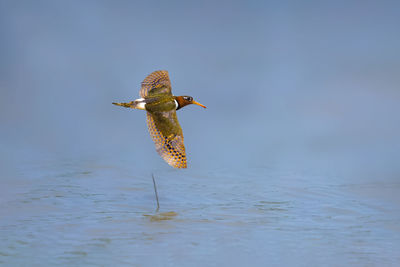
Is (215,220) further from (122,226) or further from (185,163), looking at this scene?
(185,163)

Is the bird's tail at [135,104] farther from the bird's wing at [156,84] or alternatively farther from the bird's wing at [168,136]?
the bird's wing at [156,84]

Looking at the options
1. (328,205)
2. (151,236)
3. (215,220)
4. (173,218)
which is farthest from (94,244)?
(328,205)

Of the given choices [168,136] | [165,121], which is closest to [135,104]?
[165,121]

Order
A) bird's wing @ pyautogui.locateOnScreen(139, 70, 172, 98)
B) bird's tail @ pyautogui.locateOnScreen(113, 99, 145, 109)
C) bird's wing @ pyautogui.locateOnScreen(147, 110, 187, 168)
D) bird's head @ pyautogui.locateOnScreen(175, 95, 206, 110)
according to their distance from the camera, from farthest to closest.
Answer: bird's wing @ pyautogui.locateOnScreen(139, 70, 172, 98)
bird's head @ pyautogui.locateOnScreen(175, 95, 206, 110)
bird's tail @ pyautogui.locateOnScreen(113, 99, 145, 109)
bird's wing @ pyautogui.locateOnScreen(147, 110, 187, 168)

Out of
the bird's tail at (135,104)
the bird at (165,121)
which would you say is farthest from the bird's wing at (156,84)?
the bird's tail at (135,104)

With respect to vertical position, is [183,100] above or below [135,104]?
above

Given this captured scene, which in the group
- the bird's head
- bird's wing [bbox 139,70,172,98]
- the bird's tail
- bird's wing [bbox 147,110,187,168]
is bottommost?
bird's wing [bbox 147,110,187,168]

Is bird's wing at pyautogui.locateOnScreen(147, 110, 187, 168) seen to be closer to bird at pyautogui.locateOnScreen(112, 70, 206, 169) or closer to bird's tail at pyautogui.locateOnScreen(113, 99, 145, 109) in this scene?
bird at pyautogui.locateOnScreen(112, 70, 206, 169)

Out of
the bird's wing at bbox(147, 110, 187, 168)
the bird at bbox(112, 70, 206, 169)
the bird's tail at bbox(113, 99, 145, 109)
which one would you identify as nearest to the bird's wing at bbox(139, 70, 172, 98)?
the bird at bbox(112, 70, 206, 169)

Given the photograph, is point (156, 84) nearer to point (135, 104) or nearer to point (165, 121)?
point (135, 104)
